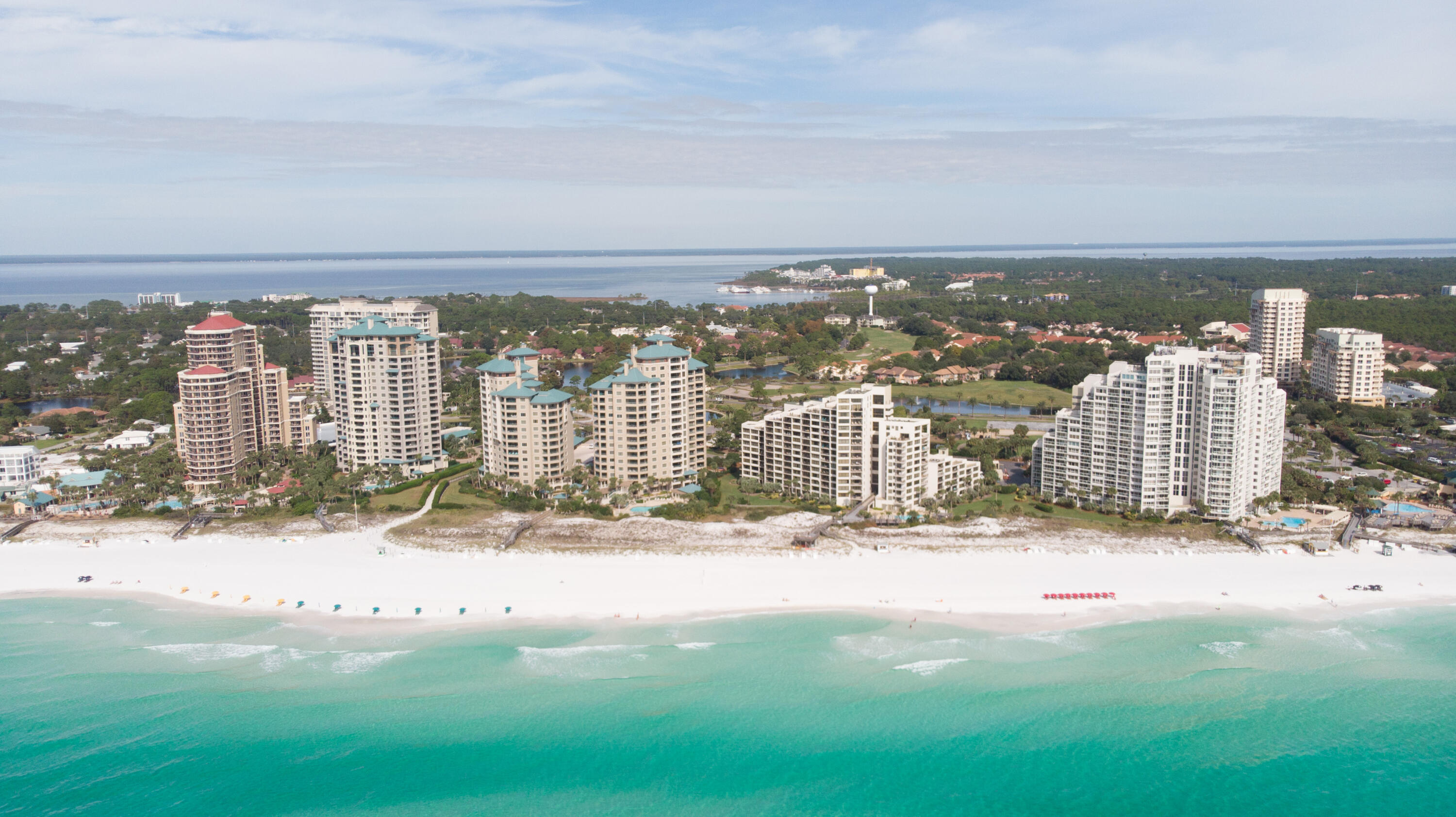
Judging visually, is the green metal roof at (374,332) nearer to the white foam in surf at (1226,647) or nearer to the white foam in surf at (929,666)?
the white foam in surf at (929,666)

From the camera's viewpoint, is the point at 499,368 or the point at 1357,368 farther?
the point at 1357,368

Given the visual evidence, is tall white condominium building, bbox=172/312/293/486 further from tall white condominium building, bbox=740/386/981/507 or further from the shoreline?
tall white condominium building, bbox=740/386/981/507

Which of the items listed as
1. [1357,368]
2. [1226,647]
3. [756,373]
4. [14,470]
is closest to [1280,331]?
[1357,368]

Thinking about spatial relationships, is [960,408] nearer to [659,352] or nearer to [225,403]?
[659,352]

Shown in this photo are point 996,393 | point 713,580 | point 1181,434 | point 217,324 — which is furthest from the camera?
point 996,393

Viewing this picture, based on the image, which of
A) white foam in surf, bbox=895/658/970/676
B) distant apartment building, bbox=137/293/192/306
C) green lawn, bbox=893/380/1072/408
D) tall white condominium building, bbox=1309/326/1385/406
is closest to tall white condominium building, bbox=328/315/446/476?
white foam in surf, bbox=895/658/970/676

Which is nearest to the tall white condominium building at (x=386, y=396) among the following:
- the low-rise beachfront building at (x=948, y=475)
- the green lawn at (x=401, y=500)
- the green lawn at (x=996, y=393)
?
the green lawn at (x=401, y=500)
